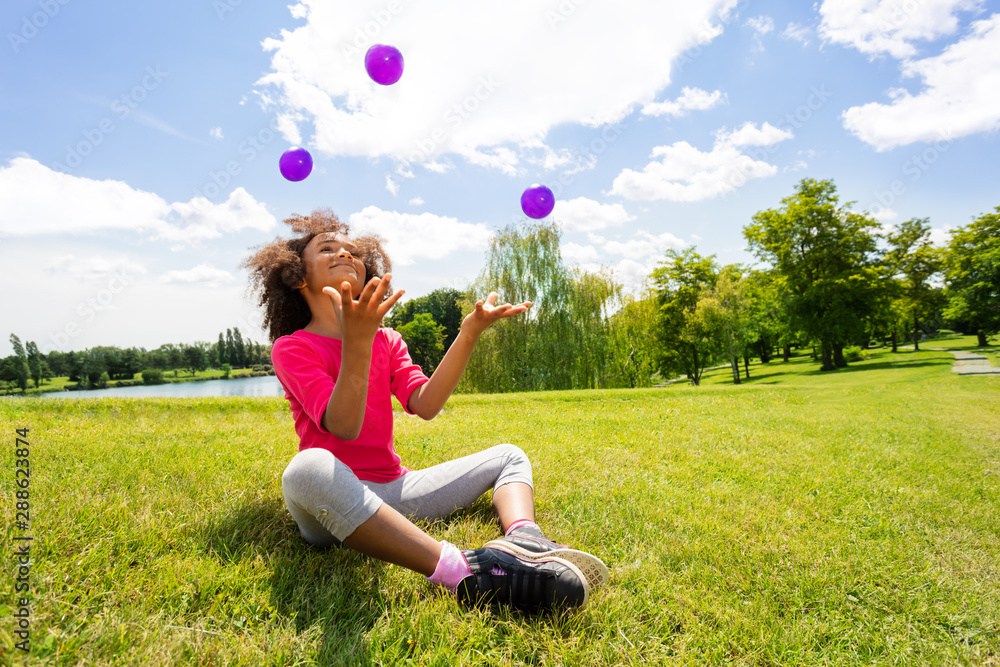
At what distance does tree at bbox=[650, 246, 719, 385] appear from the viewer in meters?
30.6

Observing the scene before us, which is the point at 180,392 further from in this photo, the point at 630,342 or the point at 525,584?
the point at 630,342

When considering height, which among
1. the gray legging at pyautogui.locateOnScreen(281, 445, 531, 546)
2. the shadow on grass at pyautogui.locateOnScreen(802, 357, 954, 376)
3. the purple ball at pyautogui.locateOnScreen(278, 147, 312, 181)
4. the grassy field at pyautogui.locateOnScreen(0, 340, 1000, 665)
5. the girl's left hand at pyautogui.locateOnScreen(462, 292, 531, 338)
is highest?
the purple ball at pyautogui.locateOnScreen(278, 147, 312, 181)

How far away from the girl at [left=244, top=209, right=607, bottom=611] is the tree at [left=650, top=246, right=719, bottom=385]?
94.5ft

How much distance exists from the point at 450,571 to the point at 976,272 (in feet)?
128

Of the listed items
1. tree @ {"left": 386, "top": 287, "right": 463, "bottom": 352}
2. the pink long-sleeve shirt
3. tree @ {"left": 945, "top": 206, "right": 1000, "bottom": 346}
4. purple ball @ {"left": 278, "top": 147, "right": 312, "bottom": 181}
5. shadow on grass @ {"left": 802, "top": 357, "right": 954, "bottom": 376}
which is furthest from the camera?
tree @ {"left": 386, "top": 287, "right": 463, "bottom": 352}

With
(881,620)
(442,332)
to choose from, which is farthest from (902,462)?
(442,332)

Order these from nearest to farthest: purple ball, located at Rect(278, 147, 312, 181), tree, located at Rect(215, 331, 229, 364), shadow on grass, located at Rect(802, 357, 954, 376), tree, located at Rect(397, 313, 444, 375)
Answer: purple ball, located at Rect(278, 147, 312, 181) < shadow on grass, located at Rect(802, 357, 954, 376) < tree, located at Rect(215, 331, 229, 364) < tree, located at Rect(397, 313, 444, 375)

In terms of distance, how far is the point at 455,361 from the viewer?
2529 millimetres

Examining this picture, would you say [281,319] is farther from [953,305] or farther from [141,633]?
[953,305]

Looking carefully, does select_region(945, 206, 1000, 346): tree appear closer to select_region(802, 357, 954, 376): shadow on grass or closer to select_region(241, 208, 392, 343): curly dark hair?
select_region(802, 357, 954, 376): shadow on grass

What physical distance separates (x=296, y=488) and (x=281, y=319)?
1.29 meters

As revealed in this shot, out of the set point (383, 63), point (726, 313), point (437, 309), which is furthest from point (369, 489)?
point (437, 309)

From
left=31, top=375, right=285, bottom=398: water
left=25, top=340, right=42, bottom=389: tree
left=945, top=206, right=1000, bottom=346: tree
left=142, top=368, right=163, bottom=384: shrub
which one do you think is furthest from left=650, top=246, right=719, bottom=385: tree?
left=142, top=368, right=163, bottom=384: shrub

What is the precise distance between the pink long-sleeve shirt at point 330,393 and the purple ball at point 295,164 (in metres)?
2.66
